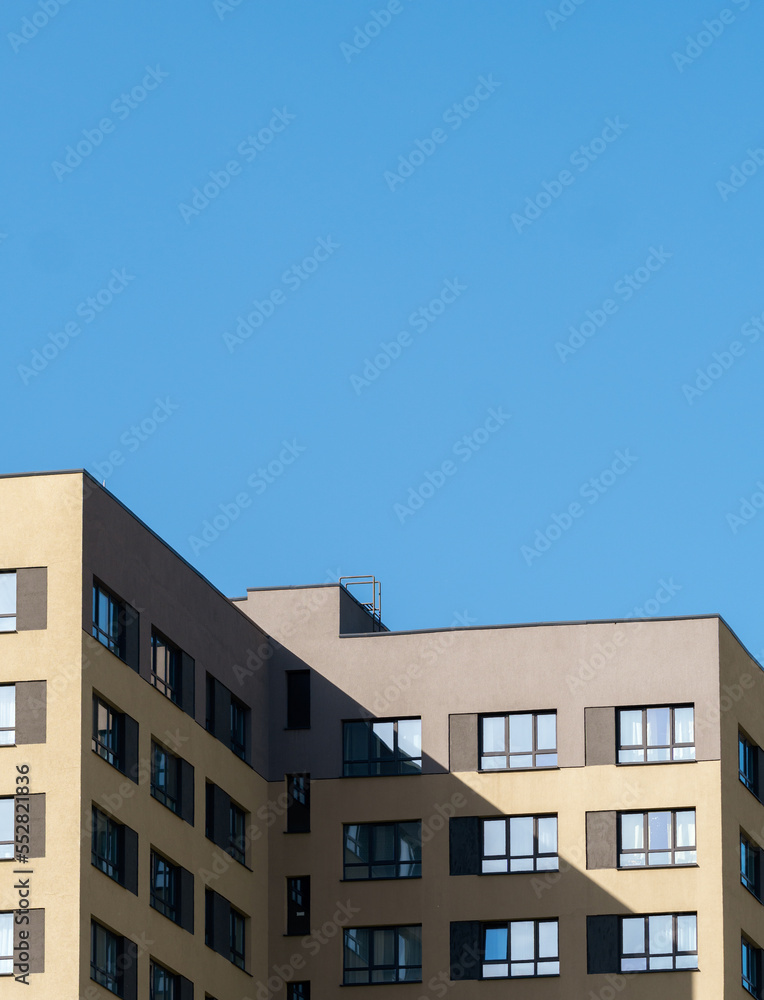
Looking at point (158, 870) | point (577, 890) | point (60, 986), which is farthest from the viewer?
point (577, 890)

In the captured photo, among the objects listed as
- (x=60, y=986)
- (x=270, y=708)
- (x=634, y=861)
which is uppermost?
(x=270, y=708)

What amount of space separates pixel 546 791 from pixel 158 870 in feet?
48.4

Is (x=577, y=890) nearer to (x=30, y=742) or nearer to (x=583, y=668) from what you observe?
(x=583, y=668)

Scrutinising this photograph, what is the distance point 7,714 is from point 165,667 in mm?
7261

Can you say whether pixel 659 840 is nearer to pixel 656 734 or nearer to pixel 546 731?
pixel 656 734

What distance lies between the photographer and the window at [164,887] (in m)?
68.0

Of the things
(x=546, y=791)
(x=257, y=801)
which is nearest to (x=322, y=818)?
(x=257, y=801)

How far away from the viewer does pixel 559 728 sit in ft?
255

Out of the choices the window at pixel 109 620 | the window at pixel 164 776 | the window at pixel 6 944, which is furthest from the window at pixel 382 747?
the window at pixel 6 944

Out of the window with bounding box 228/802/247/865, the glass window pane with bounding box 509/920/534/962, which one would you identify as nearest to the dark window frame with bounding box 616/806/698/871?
the glass window pane with bounding box 509/920/534/962

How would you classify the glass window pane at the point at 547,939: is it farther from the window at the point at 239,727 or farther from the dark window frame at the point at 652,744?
the window at the point at 239,727

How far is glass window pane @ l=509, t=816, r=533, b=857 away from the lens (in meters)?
77.1

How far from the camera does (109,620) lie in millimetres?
66875

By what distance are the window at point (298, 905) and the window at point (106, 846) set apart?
42.9 ft
